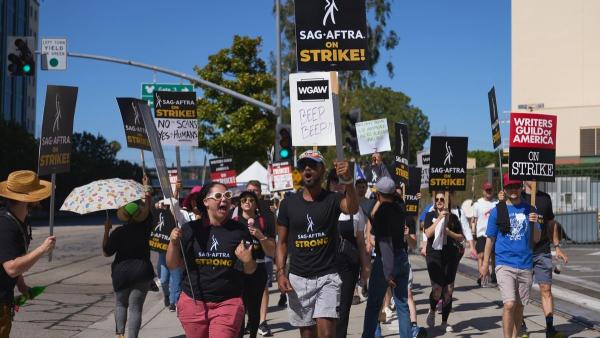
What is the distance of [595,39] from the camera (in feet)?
159

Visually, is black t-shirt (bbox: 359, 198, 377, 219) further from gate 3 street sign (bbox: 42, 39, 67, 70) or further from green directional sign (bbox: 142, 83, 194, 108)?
gate 3 street sign (bbox: 42, 39, 67, 70)

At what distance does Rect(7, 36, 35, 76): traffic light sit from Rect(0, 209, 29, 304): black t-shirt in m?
15.0

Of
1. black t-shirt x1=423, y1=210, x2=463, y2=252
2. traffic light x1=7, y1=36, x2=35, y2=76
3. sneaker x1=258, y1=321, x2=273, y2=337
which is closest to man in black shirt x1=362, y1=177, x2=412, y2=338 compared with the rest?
black t-shirt x1=423, y1=210, x2=463, y2=252

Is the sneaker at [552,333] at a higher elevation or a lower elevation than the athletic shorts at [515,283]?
lower

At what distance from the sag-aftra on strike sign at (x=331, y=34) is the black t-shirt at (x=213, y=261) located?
8.18 feet

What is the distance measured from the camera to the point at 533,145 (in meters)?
9.76

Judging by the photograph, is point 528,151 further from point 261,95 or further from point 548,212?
point 261,95

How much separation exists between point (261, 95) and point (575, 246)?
15815mm

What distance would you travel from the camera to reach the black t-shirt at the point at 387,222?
8258 millimetres

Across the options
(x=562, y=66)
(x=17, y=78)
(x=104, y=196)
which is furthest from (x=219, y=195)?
(x=17, y=78)

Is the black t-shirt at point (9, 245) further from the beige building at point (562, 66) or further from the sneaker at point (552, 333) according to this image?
the beige building at point (562, 66)

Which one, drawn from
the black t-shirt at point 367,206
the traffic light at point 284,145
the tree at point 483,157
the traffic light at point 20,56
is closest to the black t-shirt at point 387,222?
the black t-shirt at point 367,206

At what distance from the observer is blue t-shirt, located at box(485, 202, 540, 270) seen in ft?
27.8

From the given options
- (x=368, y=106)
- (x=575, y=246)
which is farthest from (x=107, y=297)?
(x=368, y=106)
